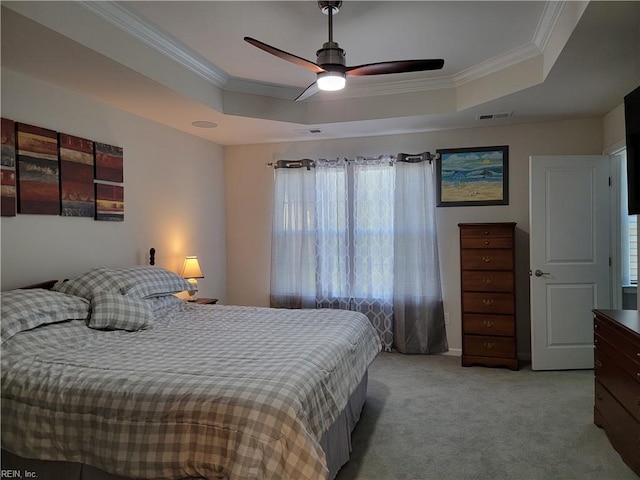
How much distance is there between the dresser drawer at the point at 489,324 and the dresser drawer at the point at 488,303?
0.16 feet

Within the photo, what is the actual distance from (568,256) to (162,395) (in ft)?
12.0

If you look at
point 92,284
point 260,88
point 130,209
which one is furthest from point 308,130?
point 92,284

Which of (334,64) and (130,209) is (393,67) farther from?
(130,209)

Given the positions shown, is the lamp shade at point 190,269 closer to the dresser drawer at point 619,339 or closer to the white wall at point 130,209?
the white wall at point 130,209

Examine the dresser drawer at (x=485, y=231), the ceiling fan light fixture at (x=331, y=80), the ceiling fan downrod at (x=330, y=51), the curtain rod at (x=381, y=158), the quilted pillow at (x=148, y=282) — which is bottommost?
the quilted pillow at (x=148, y=282)

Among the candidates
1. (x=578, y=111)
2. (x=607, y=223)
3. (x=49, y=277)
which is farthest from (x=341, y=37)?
(x=607, y=223)

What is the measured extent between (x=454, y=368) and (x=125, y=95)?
3.65 metres

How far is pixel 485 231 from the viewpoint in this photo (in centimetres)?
397

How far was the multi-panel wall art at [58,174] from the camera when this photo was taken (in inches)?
104

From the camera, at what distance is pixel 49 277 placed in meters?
2.91

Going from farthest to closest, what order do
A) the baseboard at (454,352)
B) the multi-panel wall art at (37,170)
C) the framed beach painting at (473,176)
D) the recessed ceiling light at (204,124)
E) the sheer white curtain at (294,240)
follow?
the sheer white curtain at (294,240), the baseboard at (454,352), the framed beach painting at (473,176), the recessed ceiling light at (204,124), the multi-panel wall art at (37,170)

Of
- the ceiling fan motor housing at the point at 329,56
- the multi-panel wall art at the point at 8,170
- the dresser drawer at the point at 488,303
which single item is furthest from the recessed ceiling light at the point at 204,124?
the dresser drawer at the point at 488,303

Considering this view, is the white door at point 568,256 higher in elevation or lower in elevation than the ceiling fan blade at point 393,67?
lower

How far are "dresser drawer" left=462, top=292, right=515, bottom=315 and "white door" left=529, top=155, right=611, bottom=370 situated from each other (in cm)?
23
